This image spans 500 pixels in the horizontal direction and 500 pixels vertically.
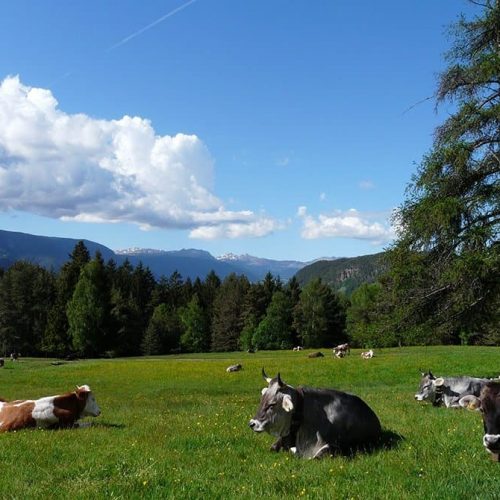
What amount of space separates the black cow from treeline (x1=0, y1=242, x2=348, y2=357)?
88.9m

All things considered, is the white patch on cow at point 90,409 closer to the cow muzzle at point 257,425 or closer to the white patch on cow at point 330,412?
the cow muzzle at point 257,425

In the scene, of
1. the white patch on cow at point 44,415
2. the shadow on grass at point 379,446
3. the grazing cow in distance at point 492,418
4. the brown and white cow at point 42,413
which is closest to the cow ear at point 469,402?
the shadow on grass at point 379,446

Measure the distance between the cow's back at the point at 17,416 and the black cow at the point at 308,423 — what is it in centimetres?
705

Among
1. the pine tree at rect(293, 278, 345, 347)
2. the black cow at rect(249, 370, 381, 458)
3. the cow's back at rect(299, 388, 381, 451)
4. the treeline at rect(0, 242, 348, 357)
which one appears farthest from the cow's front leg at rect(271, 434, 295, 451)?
the pine tree at rect(293, 278, 345, 347)

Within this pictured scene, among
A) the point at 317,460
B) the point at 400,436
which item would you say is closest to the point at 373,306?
the point at 400,436

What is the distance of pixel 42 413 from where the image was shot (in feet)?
48.4

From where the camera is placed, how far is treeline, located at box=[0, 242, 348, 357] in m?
97.9

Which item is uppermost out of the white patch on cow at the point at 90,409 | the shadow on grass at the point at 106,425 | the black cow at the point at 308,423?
the black cow at the point at 308,423

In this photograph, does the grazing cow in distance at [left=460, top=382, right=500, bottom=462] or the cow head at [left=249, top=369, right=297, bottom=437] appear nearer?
the grazing cow in distance at [left=460, top=382, right=500, bottom=462]

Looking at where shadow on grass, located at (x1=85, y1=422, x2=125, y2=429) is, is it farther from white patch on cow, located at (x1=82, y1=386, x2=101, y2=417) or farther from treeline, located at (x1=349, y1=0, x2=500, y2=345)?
Result: treeline, located at (x1=349, y1=0, x2=500, y2=345)

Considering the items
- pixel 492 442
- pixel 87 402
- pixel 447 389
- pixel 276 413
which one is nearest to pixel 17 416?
pixel 87 402

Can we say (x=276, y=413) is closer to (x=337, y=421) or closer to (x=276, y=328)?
(x=337, y=421)

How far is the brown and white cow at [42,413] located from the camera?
47.8 ft

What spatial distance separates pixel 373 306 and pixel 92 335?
253ft
